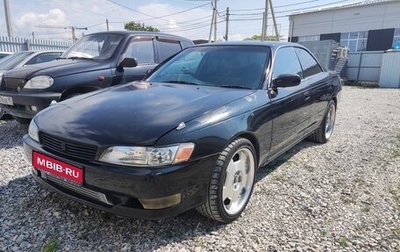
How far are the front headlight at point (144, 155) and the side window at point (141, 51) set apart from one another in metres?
3.48

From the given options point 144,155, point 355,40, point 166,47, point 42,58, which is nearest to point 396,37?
point 355,40

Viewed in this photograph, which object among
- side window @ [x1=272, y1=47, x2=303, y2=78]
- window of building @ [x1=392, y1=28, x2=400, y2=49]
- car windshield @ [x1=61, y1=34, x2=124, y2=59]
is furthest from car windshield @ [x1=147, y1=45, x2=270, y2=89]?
window of building @ [x1=392, y1=28, x2=400, y2=49]

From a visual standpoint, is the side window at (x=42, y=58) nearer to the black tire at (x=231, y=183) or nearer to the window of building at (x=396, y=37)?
the black tire at (x=231, y=183)

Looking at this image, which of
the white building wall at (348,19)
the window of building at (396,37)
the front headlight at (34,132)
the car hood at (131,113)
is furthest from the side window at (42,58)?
the white building wall at (348,19)

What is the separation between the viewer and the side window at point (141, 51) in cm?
534

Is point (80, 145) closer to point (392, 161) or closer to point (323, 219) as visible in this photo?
point (323, 219)

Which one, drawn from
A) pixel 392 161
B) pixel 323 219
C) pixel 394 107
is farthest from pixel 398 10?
pixel 323 219

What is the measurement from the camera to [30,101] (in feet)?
14.4

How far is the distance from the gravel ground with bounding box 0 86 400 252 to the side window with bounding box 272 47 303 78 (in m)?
1.17

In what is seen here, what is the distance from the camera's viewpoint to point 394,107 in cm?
934

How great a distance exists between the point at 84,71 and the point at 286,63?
9.46 ft

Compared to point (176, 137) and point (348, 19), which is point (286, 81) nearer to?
point (176, 137)

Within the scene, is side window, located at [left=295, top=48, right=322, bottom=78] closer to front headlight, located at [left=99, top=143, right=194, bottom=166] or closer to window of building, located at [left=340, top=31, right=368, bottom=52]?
front headlight, located at [left=99, top=143, right=194, bottom=166]

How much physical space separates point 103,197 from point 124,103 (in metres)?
0.83
